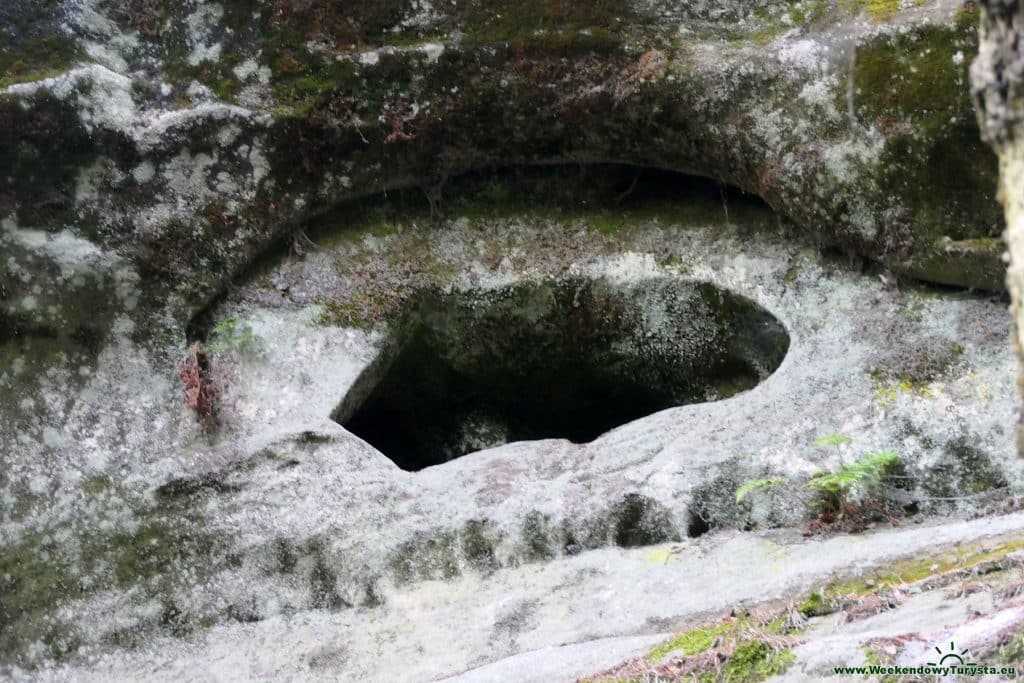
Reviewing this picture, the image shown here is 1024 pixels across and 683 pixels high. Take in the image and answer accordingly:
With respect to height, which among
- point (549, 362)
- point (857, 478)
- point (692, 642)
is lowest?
point (692, 642)

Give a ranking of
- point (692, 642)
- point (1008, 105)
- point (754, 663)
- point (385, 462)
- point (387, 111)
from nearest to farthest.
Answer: point (1008, 105), point (754, 663), point (692, 642), point (385, 462), point (387, 111)

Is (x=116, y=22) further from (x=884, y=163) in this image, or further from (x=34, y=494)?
(x=884, y=163)

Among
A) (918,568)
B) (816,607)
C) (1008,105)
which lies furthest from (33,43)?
(1008,105)

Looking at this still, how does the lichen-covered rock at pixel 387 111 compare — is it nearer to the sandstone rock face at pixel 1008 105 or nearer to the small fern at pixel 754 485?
the small fern at pixel 754 485

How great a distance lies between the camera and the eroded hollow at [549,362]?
6930mm

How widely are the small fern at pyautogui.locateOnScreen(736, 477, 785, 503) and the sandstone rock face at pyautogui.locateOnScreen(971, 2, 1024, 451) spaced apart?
2776 millimetres

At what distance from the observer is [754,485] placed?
5.15 meters

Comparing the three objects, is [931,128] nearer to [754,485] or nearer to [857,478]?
[857,478]

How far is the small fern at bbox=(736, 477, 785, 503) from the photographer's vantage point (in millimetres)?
5113

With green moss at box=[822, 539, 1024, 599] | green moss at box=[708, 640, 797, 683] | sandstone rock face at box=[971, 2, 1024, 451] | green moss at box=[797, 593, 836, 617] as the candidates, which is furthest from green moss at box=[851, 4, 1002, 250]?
sandstone rock face at box=[971, 2, 1024, 451]

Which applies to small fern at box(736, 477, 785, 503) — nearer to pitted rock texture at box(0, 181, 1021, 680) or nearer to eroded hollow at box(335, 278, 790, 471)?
pitted rock texture at box(0, 181, 1021, 680)

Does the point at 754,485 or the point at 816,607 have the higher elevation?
the point at 754,485

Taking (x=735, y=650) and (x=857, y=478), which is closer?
(x=735, y=650)

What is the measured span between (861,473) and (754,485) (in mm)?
529
